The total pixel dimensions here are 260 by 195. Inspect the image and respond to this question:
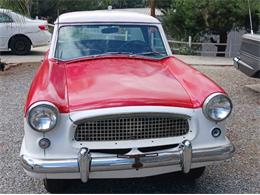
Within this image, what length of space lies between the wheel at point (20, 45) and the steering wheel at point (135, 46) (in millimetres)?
9290

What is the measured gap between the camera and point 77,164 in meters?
3.04

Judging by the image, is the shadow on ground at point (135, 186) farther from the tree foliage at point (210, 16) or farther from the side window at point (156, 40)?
the tree foliage at point (210, 16)

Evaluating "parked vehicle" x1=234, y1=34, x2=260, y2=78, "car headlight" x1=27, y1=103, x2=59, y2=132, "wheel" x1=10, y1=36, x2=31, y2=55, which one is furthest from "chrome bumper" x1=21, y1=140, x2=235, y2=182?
"wheel" x1=10, y1=36, x2=31, y2=55

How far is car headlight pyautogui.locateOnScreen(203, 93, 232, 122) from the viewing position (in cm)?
330

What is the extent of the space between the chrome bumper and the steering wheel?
65.3 inches

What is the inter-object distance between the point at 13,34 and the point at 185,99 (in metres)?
10.7

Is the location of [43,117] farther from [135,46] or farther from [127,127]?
[135,46]

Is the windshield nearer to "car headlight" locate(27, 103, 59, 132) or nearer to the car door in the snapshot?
"car headlight" locate(27, 103, 59, 132)

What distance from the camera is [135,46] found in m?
4.58

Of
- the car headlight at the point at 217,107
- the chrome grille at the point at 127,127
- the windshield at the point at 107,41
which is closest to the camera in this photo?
the chrome grille at the point at 127,127

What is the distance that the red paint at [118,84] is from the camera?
318cm

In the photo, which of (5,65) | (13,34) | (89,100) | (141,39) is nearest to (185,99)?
(89,100)

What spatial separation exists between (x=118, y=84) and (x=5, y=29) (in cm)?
1018

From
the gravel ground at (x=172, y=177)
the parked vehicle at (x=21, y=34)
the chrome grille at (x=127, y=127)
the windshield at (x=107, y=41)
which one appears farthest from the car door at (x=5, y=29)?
the chrome grille at (x=127, y=127)
